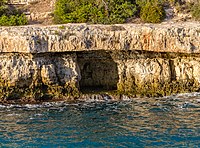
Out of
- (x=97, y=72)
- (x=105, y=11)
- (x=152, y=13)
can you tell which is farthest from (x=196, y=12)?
(x=97, y=72)

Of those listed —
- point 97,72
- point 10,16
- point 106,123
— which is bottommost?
point 106,123

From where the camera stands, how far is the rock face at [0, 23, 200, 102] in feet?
98.8

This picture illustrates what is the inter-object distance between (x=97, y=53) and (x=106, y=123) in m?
10.8

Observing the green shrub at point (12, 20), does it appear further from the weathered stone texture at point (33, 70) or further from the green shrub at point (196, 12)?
the green shrub at point (196, 12)

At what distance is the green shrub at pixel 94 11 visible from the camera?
132 ft

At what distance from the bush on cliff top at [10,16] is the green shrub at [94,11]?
3.44 meters

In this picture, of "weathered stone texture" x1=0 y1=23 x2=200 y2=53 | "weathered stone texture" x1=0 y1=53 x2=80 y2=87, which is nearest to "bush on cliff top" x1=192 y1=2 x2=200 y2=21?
"weathered stone texture" x1=0 y1=23 x2=200 y2=53

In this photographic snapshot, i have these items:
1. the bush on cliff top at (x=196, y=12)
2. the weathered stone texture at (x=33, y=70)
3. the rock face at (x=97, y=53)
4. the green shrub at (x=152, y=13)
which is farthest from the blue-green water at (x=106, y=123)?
the bush on cliff top at (x=196, y=12)

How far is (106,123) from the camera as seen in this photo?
23422mm

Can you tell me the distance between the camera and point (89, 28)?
3123 cm

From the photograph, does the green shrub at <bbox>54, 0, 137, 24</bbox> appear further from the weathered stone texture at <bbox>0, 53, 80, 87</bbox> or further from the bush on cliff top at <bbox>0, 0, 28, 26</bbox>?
the weathered stone texture at <bbox>0, 53, 80, 87</bbox>

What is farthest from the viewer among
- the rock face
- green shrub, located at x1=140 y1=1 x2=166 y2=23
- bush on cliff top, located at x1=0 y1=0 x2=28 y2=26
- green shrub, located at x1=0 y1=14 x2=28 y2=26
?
bush on cliff top, located at x1=0 y1=0 x2=28 y2=26

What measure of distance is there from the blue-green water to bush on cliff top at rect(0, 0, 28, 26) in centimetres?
1410

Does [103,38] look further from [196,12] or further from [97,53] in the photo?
[196,12]
